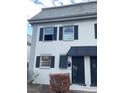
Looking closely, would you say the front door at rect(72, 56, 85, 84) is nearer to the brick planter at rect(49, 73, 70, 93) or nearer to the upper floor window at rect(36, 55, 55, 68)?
the upper floor window at rect(36, 55, 55, 68)

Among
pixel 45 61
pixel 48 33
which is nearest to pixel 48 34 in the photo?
pixel 48 33

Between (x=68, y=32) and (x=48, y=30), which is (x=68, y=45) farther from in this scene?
(x=48, y=30)

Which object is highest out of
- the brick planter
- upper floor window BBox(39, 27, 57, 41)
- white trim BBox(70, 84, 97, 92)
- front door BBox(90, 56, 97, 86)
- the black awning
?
upper floor window BBox(39, 27, 57, 41)

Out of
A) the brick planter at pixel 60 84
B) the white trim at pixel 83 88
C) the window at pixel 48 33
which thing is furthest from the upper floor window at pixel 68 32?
the brick planter at pixel 60 84

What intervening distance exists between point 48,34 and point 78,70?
3.21 metres

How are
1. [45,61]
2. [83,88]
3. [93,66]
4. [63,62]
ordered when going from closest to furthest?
[83,88]
[93,66]
[63,62]
[45,61]

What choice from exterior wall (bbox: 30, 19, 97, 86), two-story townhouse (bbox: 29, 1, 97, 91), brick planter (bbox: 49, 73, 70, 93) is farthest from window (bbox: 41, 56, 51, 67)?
brick planter (bbox: 49, 73, 70, 93)

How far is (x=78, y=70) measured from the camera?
37.6 ft

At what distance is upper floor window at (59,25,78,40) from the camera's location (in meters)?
11.8
